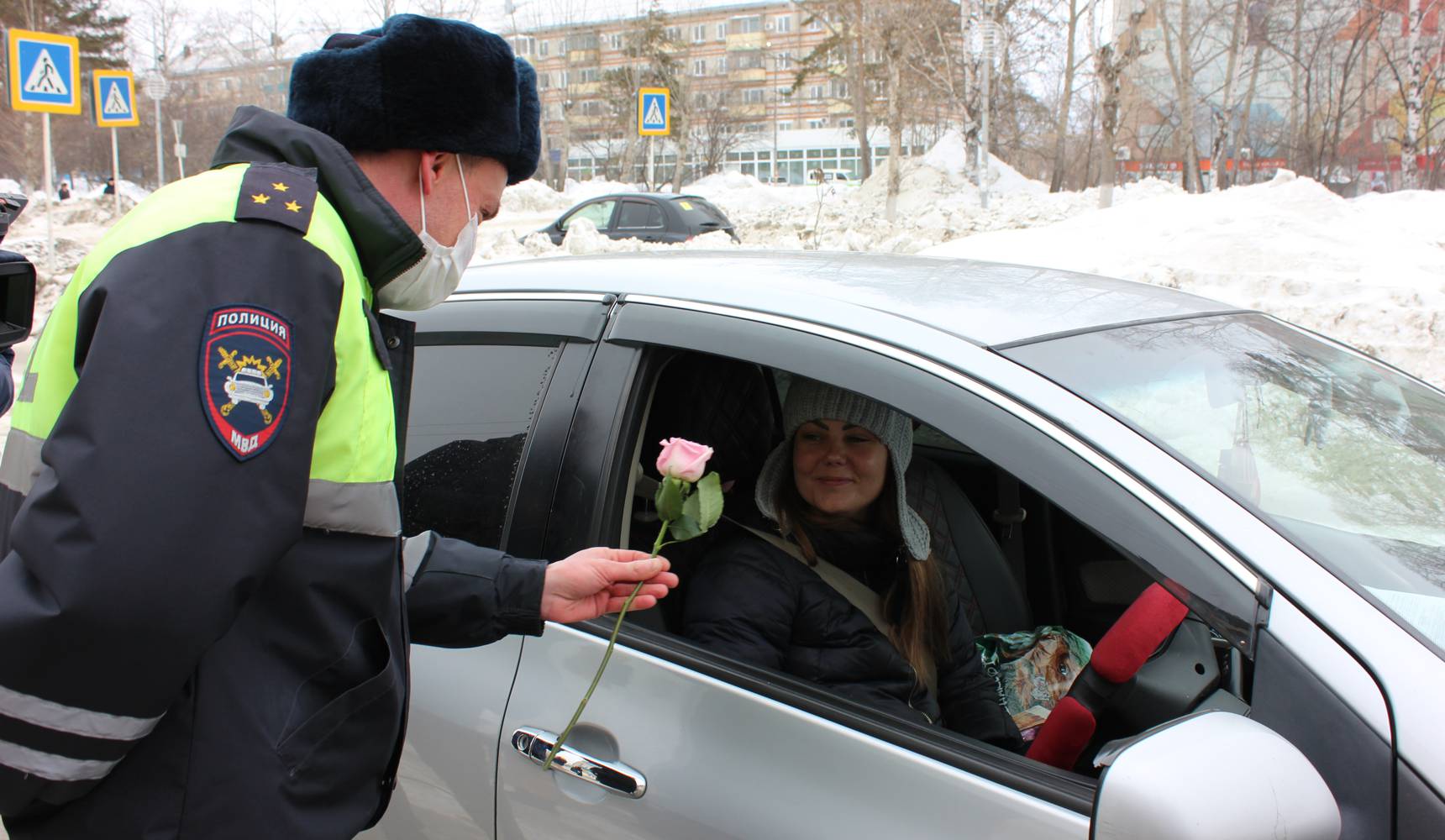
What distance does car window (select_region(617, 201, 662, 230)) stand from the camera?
16844 millimetres

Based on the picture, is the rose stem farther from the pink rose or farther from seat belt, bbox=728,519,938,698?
seat belt, bbox=728,519,938,698

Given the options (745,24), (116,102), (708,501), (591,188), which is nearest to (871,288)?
(708,501)

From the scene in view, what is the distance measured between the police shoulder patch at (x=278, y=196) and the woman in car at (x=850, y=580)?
3.51ft

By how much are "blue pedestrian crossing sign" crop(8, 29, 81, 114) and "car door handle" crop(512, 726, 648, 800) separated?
1214cm

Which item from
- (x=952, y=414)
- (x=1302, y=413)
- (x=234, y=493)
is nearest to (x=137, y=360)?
(x=234, y=493)

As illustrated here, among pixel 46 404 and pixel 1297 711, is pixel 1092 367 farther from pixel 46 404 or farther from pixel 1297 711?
pixel 46 404

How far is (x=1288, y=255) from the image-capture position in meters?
9.24

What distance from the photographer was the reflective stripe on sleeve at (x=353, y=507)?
45.2 inches

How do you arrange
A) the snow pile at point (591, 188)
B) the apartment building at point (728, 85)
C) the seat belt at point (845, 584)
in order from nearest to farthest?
1. the seat belt at point (845, 584)
2. the snow pile at point (591, 188)
3. the apartment building at point (728, 85)

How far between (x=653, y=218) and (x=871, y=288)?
1529 cm

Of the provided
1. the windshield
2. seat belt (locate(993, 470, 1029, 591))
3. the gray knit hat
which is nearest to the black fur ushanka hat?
the windshield

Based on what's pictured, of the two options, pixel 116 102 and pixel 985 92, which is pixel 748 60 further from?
pixel 116 102

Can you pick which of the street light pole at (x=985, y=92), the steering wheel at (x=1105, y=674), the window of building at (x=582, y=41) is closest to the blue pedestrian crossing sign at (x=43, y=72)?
the steering wheel at (x=1105, y=674)

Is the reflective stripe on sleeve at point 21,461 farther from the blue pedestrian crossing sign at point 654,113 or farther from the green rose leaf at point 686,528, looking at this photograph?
the blue pedestrian crossing sign at point 654,113
